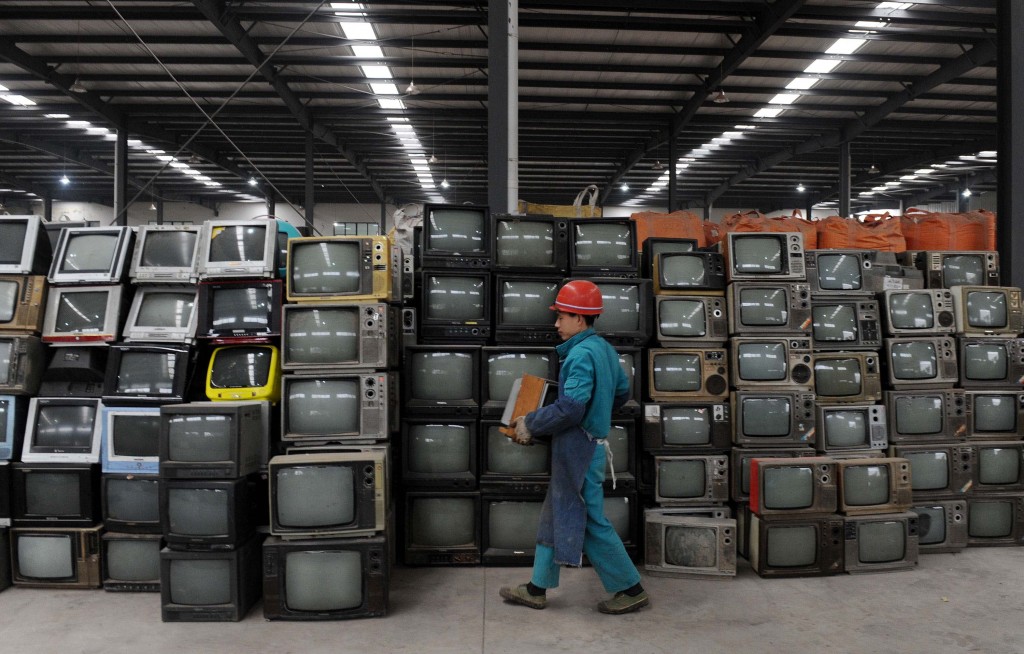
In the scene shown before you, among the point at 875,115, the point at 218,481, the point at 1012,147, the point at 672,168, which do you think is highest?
the point at 875,115

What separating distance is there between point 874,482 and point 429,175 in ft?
45.7

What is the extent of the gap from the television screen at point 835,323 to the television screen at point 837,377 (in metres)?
0.16

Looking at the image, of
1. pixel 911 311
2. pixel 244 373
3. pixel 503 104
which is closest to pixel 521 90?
pixel 503 104

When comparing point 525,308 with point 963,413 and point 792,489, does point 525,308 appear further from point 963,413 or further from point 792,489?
point 963,413

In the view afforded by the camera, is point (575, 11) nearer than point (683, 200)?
Yes

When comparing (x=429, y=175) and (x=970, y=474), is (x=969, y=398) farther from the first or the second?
(x=429, y=175)

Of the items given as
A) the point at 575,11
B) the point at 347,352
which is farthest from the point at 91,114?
the point at 347,352

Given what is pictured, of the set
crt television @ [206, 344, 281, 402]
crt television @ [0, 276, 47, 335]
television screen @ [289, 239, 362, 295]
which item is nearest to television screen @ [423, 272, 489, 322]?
television screen @ [289, 239, 362, 295]

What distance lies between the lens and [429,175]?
54.2 ft

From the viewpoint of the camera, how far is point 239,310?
13.2ft

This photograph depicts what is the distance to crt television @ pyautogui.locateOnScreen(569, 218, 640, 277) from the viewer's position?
447 centimetres

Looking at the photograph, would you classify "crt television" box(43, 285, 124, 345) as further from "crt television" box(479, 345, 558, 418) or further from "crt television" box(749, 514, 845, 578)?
"crt television" box(749, 514, 845, 578)

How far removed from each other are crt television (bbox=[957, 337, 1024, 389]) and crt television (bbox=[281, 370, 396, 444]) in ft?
13.8

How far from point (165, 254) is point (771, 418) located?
415 cm
